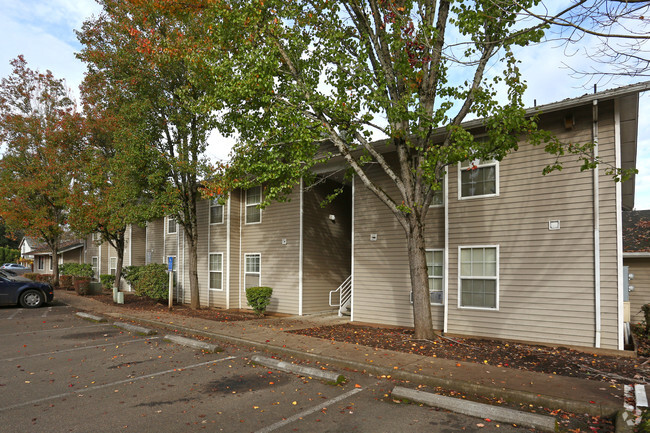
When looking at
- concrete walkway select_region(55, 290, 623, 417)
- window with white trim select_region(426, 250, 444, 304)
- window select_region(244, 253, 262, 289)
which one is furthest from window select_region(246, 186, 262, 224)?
window with white trim select_region(426, 250, 444, 304)

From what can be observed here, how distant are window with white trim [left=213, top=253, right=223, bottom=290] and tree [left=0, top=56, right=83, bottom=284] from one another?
31.0 ft

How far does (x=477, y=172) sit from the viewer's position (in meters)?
10.0

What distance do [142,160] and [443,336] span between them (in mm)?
11244

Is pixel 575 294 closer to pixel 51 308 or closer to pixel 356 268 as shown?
pixel 356 268

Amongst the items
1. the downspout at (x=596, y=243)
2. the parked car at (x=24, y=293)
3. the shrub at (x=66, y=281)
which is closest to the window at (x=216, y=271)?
the parked car at (x=24, y=293)

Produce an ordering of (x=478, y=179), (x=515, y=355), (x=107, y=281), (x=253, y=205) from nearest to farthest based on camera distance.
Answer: (x=515, y=355)
(x=478, y=179)
(x=253, y=205)
(x=107, y=281)

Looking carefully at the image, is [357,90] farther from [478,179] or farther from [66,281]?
[66,281]

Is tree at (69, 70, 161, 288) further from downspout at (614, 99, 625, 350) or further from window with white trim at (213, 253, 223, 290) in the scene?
downspout at (614, 99, 625, 350)

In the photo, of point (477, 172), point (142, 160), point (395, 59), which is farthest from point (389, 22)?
point (142, 160)

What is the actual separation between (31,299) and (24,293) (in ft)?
1.22

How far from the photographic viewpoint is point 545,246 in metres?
8.95

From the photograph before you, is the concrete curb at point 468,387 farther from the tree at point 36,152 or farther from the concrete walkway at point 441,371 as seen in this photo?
the tree at point 36,152

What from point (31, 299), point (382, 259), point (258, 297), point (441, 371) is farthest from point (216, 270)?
point (441, 371)

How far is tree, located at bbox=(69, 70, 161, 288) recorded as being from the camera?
1381cm
